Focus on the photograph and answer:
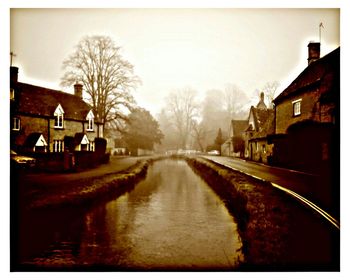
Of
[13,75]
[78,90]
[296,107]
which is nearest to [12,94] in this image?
[13,75]

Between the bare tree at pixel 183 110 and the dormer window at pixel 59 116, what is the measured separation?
2163mm

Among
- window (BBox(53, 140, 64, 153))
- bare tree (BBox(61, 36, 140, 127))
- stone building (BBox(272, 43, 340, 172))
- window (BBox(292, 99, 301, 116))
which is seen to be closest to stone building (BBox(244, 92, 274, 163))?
stone building (BBox(272, 43, 340, 172))

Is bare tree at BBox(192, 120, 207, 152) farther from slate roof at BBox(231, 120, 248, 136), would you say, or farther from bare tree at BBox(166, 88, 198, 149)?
slate roof at BBox(231, 120, 248, 136)

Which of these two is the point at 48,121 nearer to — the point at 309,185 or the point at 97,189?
the point at 97,189

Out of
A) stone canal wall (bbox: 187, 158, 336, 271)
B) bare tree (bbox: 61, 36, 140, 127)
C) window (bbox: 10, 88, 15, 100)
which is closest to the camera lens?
stone canal wall (bbox: 187, 158, 336, 271)

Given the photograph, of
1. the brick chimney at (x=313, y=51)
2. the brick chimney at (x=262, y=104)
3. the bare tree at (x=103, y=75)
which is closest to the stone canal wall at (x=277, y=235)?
the brick chimney at (x=262, y=104)

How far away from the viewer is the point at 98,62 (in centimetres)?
403

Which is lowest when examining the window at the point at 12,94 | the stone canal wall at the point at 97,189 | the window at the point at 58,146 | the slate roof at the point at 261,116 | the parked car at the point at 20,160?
the stone canal wall at the point at 97,189

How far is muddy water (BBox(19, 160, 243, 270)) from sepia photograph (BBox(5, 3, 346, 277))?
2cm

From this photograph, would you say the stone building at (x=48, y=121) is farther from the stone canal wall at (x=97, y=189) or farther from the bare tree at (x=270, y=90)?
the bare tree at (x=270, y=90)

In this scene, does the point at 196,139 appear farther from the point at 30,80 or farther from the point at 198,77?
the point at 30,80

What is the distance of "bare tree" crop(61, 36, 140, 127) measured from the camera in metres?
3.75

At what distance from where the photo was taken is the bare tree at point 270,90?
3791 millimetres

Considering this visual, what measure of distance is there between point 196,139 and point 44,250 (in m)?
3.07
